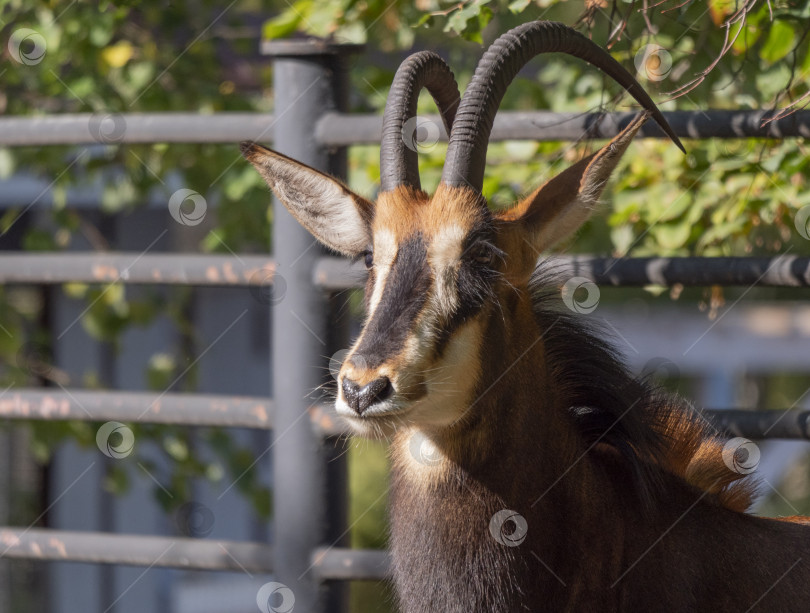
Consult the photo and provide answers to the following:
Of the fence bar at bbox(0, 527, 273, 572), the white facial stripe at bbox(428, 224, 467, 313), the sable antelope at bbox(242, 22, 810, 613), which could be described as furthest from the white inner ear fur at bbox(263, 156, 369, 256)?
the fence bar at bbox(0, 527, 273, 572)

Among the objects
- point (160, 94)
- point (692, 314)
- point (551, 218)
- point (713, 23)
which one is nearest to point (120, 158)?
point (160, 94)

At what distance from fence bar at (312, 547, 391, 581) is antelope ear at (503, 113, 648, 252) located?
1.19m

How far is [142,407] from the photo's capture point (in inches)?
142

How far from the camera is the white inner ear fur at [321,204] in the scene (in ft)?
9.42

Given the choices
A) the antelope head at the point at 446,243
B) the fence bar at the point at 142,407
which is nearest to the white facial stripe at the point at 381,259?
the antelope head at the point at 446,243

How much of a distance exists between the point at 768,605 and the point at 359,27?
277 centimetres

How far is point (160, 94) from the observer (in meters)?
5.23

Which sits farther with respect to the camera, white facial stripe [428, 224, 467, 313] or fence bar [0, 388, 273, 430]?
fence bar [0, 388, 273, 430]

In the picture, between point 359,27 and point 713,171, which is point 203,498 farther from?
point 713,171

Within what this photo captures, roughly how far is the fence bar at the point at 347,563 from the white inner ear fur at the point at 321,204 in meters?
1.00

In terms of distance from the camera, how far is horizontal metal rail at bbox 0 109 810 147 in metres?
3.15

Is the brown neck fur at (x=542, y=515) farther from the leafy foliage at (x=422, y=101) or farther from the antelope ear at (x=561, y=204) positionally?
the leafy foliage at (x=422, y=101)

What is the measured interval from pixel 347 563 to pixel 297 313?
81 centimetres

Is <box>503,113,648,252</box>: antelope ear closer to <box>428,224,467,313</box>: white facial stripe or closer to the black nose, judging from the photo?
<box>428,224,467,313</box>: white facial stripe
